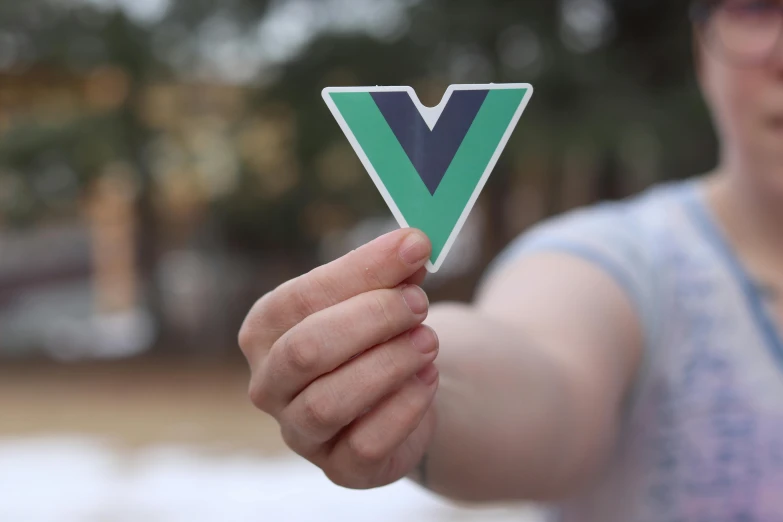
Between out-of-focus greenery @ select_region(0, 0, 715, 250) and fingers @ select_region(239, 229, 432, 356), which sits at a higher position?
fingers @ select_region(239, 229, 432, 356)

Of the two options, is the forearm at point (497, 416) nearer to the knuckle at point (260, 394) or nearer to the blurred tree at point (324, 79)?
the knuckle at point (260, 394)

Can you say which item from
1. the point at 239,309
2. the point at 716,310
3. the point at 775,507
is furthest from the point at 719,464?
the point at 239,309

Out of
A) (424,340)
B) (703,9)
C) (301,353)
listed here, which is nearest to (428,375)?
(424,340)

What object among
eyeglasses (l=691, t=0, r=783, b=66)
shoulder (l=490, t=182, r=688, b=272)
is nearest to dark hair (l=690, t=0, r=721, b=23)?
eyeglasses (l=691, t=0, r=783, b=66)

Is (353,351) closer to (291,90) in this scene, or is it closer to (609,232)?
(609,232)

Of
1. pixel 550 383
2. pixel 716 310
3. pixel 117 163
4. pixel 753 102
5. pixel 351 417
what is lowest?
pixel 117 163

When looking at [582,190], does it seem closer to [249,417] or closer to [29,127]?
[249,417]

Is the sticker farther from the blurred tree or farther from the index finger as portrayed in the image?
the blurred tree
